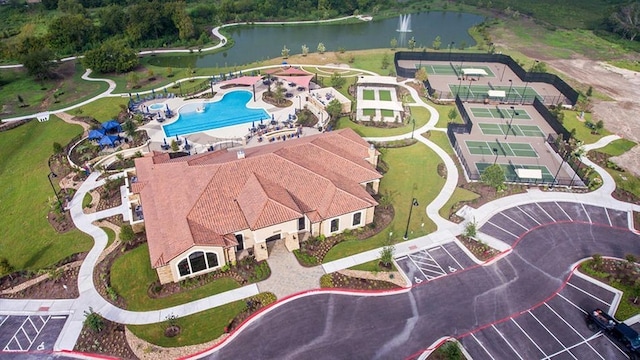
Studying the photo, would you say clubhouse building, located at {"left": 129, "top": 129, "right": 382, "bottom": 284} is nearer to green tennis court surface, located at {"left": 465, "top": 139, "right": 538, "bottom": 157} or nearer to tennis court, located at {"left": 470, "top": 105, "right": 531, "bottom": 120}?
green tennis court surface, located at {"left": 465, "top": 139, "right": 538, "bottom": 157}

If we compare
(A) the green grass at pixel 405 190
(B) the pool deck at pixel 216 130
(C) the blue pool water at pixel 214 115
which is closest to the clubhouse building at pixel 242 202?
(A) the green grass at pixel 405 190

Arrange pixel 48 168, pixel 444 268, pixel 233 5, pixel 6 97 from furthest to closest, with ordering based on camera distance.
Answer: pixel 233 5
pixel 6 97
pixel 48 168
pixel 444 268

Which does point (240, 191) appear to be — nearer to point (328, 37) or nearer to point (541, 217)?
point (541, 217)

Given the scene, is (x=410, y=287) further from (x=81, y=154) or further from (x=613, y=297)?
(x=81, y=154)

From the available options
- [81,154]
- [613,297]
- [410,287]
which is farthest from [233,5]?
[613,297]

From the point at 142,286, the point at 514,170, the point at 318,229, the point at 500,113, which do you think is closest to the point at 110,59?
the point at 142,286

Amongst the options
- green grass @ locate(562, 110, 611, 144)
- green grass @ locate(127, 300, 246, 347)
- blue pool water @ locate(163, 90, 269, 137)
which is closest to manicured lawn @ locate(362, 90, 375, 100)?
blue pool water @ locate(163, 90, 269, 137)

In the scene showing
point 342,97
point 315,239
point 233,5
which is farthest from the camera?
point 233,5

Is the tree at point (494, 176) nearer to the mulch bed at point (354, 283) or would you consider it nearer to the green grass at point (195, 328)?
the mulch bed at point (354, 283)
